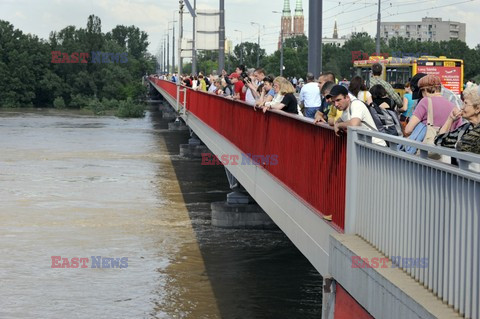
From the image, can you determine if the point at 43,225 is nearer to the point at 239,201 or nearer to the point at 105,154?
the point at 239,201

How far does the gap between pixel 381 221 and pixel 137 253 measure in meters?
13.0

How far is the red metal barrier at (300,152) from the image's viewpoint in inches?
336

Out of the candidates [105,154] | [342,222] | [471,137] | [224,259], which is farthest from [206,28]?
[471,137]

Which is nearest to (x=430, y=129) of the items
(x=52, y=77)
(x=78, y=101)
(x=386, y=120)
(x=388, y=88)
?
(x=386, y=120)

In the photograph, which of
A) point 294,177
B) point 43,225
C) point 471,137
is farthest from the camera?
point 43,225

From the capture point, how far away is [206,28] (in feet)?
115

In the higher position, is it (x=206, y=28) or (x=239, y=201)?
(x=206, y=28)

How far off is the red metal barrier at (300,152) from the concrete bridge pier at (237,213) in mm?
5031

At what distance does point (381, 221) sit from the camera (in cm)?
710

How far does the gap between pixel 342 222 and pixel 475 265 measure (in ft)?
10.3

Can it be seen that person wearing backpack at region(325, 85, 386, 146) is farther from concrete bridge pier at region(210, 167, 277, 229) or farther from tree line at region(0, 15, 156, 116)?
tree line at region(0, 15, 156, 116)

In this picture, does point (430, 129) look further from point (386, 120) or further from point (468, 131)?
point (468, 131)

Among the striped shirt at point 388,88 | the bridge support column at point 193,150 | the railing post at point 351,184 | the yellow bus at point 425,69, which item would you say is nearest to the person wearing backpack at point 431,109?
the railing post at point 351,184

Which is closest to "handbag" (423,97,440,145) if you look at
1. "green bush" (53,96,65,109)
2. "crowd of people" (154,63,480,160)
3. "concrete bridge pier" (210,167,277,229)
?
"crowd of people" (154,63,480,160)
